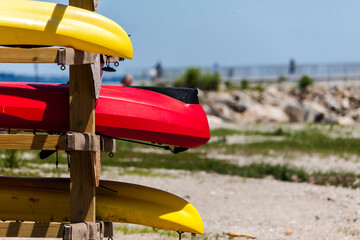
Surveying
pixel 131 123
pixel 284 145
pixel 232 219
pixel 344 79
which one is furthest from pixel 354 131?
pixel 344 79

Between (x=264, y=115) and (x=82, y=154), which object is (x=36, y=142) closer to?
(x=82, y=154)

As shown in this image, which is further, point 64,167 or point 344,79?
point 344,79

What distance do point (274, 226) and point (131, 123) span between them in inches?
125

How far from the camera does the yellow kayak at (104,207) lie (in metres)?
4.95

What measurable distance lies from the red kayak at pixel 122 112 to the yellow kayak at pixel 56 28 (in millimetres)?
486

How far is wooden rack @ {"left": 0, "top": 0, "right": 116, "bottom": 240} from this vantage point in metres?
4.11

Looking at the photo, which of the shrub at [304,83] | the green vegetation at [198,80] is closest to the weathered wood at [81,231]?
the green vegetation at [198,80]

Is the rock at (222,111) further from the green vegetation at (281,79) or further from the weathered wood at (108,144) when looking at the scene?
the weathered wood at (108,144)

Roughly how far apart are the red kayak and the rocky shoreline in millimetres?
26333

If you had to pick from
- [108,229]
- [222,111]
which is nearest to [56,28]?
[108,229]

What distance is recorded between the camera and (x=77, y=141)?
4.17 meters

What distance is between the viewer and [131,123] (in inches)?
192

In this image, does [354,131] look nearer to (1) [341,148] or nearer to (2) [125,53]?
(1) [341,148]

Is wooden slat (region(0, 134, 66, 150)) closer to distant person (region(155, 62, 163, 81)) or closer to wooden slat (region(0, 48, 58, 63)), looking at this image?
wooden slat (region(0, 48, 58, 63))
